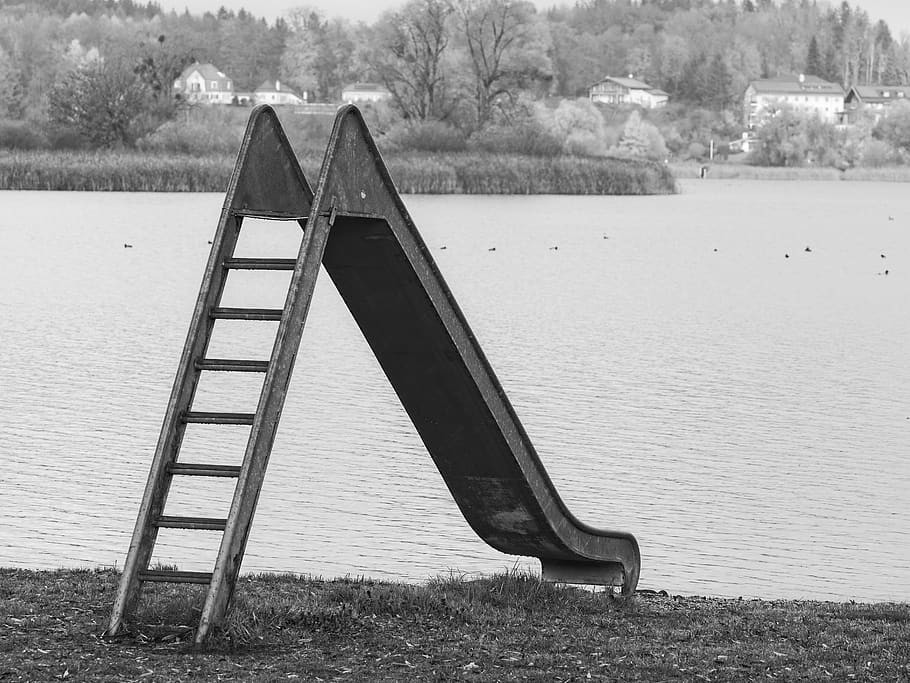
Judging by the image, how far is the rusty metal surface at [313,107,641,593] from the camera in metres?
8.31

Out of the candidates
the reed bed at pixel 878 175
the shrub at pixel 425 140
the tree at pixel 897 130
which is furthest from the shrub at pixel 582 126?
the tree at pixel 897 130

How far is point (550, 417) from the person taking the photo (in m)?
20.2

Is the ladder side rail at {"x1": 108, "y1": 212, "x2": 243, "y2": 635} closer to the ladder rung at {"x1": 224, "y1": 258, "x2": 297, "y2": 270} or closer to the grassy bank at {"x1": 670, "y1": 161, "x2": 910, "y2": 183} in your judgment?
the ladder rung at {"x1": 224, "y1": 258, "x2": 297, "y2": 270}

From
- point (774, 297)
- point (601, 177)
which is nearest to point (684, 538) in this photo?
point (774, 297)

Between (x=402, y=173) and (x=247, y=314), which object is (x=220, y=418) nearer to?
(x=247, y=314)

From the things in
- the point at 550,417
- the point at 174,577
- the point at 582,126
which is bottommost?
the point at 582,126

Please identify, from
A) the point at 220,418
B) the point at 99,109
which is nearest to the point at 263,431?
the point at 220,418

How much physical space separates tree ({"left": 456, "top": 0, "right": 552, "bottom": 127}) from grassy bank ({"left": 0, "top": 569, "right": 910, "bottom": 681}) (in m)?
86.0

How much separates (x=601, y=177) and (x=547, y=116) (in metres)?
29.3

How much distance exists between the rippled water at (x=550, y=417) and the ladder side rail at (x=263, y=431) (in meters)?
4.38

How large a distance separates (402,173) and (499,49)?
27053 mm

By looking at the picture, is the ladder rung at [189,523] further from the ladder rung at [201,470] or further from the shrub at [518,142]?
the shrub at [518,142]

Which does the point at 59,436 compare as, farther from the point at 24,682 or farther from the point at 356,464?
the point at 24,682

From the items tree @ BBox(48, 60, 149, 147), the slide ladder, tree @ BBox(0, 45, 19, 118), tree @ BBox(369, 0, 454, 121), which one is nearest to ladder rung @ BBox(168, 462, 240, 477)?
the slide ladder
